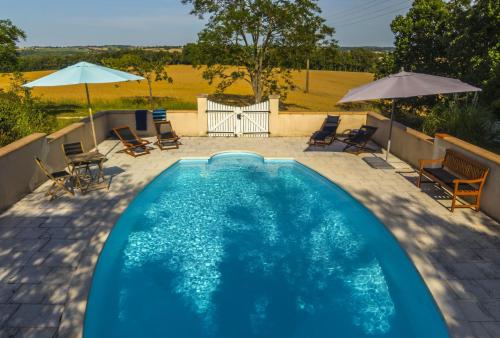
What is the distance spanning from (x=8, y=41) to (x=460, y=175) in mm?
24091

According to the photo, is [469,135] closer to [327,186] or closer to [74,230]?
[327,186]

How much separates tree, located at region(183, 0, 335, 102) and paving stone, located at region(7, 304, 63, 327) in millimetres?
19450

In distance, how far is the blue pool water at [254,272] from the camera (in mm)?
5062

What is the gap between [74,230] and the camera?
7137 mm

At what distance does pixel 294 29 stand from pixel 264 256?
1922 centimetres

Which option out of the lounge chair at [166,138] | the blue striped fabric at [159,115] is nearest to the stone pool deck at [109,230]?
the lounge chair at [166,138]

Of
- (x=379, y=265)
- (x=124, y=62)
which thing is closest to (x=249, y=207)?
(x=379, y=265)

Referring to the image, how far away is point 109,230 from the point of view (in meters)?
7.12

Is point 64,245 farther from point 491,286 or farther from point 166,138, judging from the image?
point 491,286

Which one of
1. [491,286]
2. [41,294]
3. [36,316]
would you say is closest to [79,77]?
[41,294]

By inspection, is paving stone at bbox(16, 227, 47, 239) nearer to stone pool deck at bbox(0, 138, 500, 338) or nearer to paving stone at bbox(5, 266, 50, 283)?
stone pool deck at bbox(0, 138, 500, 338)

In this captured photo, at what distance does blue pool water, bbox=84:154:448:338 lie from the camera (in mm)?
5062

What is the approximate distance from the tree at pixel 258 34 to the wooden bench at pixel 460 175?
15.8m

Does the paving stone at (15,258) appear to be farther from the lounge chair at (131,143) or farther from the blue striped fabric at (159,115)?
the blue striped fabric at (159,115)
